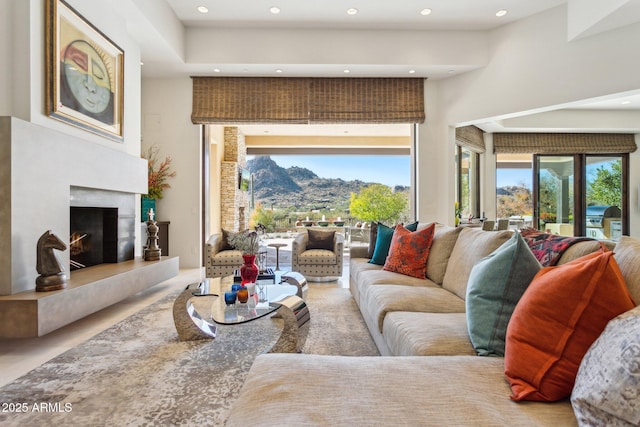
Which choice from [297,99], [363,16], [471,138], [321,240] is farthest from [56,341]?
[471,138]

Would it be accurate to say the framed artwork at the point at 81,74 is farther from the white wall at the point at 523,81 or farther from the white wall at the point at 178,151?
the white wall at the point at 523,81

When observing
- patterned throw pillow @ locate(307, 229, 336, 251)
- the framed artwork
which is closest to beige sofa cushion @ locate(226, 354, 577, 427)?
the framed artwork

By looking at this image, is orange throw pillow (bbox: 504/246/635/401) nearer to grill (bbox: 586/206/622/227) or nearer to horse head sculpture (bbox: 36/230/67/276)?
horse head sculpture (bbox: 36/230/67/276)

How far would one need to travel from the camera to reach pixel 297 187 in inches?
496

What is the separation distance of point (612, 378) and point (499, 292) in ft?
1.94

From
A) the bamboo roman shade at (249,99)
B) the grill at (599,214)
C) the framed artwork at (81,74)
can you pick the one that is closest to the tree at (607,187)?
the grill at (599,214)

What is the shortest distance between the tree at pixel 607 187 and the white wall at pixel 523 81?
3.99 meters

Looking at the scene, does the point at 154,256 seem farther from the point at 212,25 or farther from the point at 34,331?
the point at 212,25

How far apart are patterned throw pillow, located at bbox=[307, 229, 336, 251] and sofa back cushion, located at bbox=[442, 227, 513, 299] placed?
228 cm

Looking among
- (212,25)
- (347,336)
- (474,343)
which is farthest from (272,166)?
(474,343)

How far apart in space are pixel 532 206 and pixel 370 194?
12.1 ft

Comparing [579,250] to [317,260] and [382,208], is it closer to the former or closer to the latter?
[317,260]

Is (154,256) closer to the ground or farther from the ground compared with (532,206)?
closer to the ground

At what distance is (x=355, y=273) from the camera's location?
3.42m
